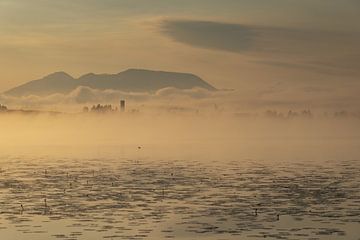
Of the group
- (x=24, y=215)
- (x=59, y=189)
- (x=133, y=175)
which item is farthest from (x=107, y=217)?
(x=133, y=175)

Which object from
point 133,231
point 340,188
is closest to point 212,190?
point 340,188

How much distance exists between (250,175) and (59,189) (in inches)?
1188

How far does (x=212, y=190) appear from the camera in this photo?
237 ft

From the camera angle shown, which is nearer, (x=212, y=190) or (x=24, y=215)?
(x=24, y=215)

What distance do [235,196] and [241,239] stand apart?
865 inches

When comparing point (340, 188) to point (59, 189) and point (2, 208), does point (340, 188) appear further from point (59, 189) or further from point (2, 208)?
point (2, 208)

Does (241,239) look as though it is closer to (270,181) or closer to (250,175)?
(270,181)

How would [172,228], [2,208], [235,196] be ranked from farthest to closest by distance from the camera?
[235,196]
[2,208]
[172,228]

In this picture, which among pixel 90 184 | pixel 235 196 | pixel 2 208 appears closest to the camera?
pixel 2 208

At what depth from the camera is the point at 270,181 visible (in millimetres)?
83625

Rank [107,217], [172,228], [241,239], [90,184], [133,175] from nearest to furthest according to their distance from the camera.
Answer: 1. [241,239]
2. [172,228]
3. [107,217]
4. [90,184]
5. [133,175]

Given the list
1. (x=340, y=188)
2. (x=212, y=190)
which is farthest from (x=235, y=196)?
(x=340, y=188)

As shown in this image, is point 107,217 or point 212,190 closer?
point 107,217

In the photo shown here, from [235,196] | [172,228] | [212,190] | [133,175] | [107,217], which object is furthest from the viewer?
[133,175]
